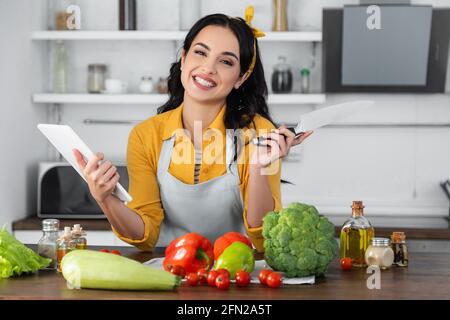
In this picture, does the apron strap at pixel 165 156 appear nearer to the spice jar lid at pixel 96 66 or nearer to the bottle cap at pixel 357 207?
the bottle cap at pixel 357 207

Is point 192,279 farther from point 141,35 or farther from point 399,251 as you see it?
point 141,35


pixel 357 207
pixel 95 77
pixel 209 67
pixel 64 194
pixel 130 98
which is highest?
pixel 209 67

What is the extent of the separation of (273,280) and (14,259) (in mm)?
615

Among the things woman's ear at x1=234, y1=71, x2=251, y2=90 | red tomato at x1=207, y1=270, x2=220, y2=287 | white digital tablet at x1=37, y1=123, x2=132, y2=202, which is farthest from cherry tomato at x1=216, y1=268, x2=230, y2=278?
woman's ear at x1=234, y1=71, x2=251, y2=90

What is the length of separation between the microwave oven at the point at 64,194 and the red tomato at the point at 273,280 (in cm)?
224

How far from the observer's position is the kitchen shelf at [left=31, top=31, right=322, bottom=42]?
3.84 meters

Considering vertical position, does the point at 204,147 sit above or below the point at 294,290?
above

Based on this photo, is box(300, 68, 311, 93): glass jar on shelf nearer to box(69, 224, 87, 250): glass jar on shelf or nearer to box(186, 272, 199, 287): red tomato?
box(69, 224, 87, 250): glass jar on shelf

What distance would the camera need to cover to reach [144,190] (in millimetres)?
2307

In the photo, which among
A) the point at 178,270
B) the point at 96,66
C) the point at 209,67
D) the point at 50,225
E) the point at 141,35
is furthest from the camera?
the point at 96,66

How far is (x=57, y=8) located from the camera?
4.14m

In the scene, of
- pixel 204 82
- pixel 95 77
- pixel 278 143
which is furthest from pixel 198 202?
pixel 95 77

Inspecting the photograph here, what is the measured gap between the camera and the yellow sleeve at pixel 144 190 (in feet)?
7.32
